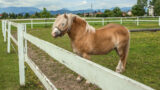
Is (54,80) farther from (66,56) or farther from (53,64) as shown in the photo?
(66,56)

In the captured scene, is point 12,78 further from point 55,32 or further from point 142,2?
point 142,2

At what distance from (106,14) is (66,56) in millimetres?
→ 62738

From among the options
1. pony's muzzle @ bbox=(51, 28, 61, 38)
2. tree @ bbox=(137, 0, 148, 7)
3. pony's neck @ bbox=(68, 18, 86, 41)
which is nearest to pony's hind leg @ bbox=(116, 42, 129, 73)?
pony's neck @ bbox=(68, 18, 86, 41)

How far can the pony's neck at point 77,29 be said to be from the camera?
4.32 metres

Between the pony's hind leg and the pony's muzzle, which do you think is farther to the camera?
the pony's hind leg

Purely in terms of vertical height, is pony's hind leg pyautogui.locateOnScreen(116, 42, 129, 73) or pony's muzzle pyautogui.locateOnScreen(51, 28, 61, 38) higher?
pony's muzzle pyautogui.locateOnScreen(51, 28, 61, 38)

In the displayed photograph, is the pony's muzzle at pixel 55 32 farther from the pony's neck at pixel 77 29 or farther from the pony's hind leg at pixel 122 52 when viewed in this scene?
the pony's hind leg at pixel 122 52

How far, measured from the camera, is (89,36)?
4.46 metres

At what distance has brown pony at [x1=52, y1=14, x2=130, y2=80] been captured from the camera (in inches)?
154

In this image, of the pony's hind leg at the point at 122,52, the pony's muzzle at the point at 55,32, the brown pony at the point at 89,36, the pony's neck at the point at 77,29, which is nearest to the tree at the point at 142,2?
the pony's hind leg at the point at 122,52

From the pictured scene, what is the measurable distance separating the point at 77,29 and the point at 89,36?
0.31 m

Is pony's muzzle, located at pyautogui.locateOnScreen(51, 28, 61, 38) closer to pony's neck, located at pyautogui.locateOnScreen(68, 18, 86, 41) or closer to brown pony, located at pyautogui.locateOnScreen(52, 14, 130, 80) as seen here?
brown pony, located at pyautogui.locateOnScreen(52, 14, 130, 80)

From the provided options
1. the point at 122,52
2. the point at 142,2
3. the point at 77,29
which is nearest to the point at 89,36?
the point at 77,29

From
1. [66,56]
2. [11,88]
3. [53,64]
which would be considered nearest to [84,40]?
[11,88]
